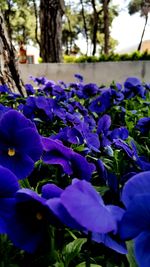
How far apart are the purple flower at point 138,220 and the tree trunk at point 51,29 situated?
9.78 meters

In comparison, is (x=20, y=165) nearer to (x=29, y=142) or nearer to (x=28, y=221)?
(x=29, y=142)

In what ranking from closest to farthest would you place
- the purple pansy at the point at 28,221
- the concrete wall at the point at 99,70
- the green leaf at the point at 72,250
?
the purple pansy at the point at 28,221 < the green leaf at the point at 72,250 < the concrete wall at the point at 99,70

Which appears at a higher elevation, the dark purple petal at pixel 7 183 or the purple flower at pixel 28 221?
the dark purple petal at pixel 7 183

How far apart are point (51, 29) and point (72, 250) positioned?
10.0 meters

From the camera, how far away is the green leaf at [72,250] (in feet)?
2.22

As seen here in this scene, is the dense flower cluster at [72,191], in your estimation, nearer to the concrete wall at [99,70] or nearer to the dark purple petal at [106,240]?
the dark purple petal at [106,240]

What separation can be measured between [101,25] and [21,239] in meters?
43.8

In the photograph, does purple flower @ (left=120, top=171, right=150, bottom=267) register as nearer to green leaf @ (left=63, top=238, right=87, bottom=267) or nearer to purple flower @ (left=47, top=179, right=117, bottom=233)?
purple flower @ (left=47, top=179, right=117, bottom=233)

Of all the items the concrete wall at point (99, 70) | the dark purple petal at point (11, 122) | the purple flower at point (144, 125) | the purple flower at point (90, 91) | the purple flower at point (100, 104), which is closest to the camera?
the dark purple petal at point (11, 122)

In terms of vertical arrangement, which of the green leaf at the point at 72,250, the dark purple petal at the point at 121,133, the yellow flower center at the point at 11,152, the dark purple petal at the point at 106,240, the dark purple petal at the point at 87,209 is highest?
the dark purple petal at the point at 87,209

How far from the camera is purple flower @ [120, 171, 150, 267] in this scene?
473 mm

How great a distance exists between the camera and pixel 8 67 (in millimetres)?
3352

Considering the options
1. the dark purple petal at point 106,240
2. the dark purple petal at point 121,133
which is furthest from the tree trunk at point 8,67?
the dark purple petal at point 106,240

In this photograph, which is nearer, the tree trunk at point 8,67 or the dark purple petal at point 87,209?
the dark purple petal at point 87,209
